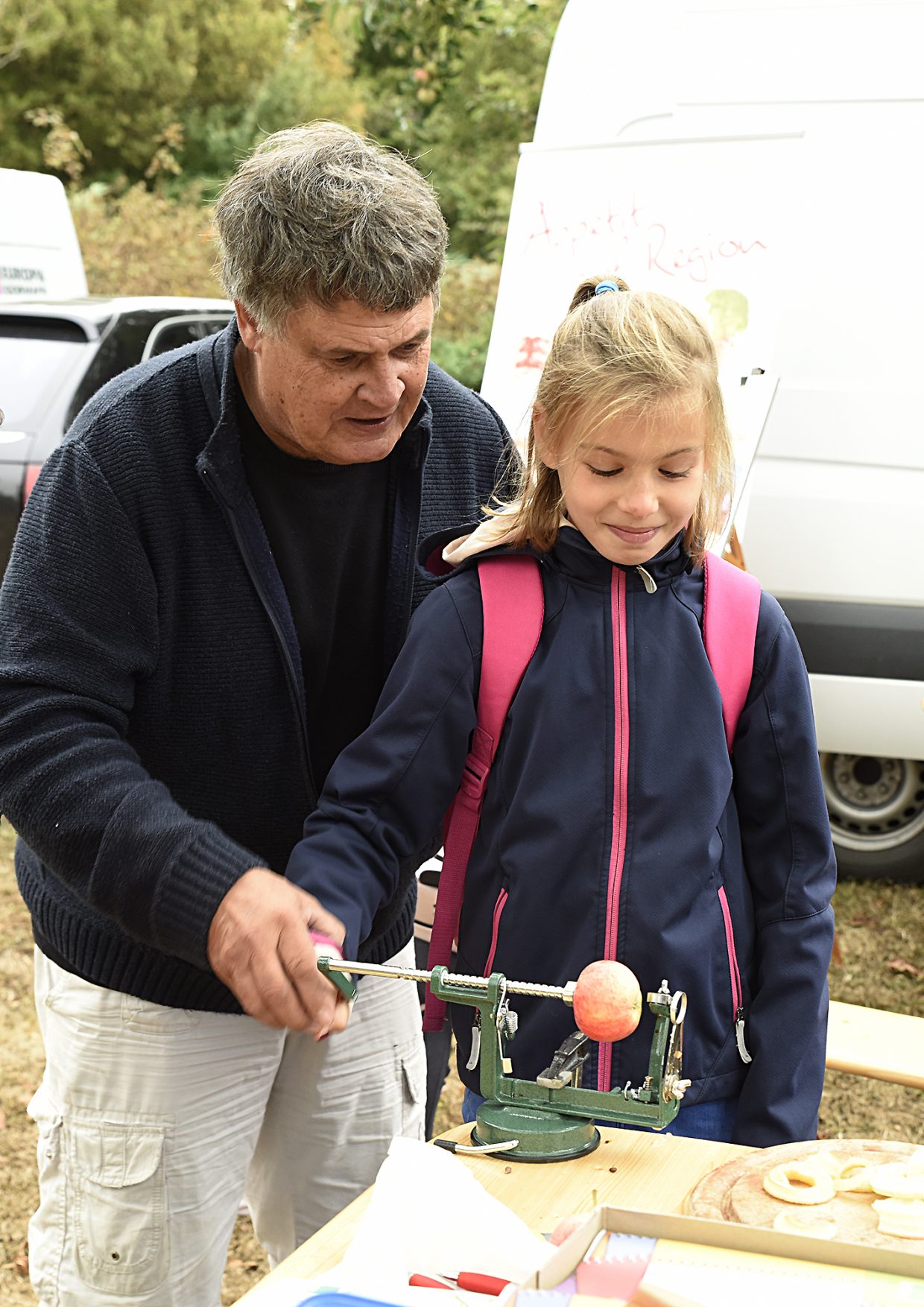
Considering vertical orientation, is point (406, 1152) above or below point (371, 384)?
below

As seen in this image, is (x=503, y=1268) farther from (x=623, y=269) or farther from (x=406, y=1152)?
(x=623, y=269)

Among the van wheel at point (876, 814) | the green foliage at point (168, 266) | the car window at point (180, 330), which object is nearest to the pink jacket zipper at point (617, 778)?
the van wheel at point (876, 814)

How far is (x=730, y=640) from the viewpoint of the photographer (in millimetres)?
1756

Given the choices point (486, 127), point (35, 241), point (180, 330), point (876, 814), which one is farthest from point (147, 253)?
point (876, 814)

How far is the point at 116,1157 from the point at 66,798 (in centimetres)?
57

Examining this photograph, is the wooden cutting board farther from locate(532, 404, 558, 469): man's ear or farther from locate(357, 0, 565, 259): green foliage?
locate(357, 0, 565, 259): green foliage

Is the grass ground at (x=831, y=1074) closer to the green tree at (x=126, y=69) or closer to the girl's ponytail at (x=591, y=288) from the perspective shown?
the girl's ponytail at (x=591, y=288)

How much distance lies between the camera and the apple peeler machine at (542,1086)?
1414 mm

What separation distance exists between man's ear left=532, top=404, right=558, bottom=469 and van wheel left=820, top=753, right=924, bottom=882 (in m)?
3.38

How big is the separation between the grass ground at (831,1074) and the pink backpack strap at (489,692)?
61.0 inches

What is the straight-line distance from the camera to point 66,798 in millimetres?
1614

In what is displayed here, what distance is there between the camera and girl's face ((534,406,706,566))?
1.67 metres

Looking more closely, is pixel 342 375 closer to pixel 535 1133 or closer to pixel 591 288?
pixel 591 288

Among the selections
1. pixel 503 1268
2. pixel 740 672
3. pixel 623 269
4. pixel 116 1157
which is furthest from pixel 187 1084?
pixel 623 269
